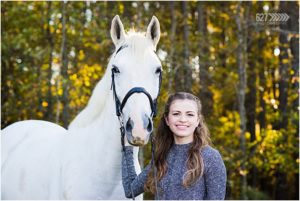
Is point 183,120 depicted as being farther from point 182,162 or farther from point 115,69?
point 115,69

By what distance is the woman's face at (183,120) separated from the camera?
256 cm

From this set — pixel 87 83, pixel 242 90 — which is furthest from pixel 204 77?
pixel 87 83

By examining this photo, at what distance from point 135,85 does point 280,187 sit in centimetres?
906

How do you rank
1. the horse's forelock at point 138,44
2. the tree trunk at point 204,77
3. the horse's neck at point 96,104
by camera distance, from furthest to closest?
the tree trunk at point 204,77
the horse's neck at point 96,104
the horse's forelock at point 138,44

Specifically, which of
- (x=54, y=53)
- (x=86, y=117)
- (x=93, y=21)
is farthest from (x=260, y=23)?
(x=86, y=117)

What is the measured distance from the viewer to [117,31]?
3152 mm

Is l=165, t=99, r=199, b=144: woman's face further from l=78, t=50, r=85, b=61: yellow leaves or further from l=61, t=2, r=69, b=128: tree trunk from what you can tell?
l=78, t=50, r=85, b=61: yellow leaves

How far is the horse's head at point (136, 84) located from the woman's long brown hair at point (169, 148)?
3.9 inches

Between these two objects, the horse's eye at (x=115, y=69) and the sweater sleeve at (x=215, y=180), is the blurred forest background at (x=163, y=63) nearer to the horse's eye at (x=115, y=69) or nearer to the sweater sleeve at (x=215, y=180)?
the horse's eye at (x=115, y=69)

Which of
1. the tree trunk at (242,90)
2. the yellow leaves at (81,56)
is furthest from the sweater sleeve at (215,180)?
the yellow leaves at (81,56)

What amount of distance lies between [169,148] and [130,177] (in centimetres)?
31

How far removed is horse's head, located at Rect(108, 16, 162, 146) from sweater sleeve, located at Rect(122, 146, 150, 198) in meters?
0.20

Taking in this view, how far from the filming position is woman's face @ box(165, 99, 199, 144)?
2.56m

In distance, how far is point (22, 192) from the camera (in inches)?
144
